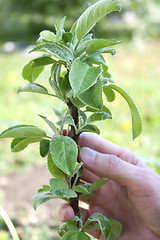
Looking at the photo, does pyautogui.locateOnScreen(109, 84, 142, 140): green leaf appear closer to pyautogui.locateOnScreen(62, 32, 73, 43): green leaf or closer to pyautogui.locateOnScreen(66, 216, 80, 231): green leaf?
pyautogui.locateOnScreen(62, 32, 73, 43): green leaf

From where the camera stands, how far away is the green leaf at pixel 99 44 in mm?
623

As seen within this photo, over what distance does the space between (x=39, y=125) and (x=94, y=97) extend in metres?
1.87

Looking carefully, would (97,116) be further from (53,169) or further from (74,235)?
(74,235)

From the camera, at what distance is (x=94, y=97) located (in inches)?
24.0

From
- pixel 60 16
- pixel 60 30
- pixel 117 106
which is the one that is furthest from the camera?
pixel 60 16

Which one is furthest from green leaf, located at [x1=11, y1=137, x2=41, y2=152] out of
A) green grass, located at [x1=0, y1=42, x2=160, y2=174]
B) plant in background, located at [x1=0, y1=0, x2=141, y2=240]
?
green grass, located at [x1=0, y1=42, x2=160, y2=174]

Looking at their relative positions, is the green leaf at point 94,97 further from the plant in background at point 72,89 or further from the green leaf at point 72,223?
the green leaf at point 72,223

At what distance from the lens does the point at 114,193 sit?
1.12 m

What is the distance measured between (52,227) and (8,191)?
0.40 m

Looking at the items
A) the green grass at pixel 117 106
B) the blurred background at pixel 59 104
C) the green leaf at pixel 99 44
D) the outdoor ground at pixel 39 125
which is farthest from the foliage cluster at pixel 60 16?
the green leaf at pixel 99 44

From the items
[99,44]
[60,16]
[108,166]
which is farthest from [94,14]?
[60,16]

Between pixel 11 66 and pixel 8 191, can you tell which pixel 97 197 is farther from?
pixel 11 66

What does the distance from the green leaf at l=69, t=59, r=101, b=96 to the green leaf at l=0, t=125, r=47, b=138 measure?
8.1 inches

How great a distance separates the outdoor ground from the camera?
5.31ft
